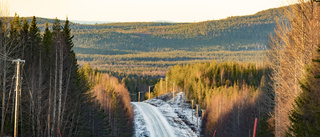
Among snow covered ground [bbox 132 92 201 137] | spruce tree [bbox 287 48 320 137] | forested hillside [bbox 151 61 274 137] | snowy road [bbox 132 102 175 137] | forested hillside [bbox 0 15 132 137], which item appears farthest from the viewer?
snow covered ground [bbox 132 92 201 137]

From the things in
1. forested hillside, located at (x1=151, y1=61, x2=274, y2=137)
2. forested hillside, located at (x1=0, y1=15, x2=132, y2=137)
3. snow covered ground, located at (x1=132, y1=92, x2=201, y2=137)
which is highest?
forested hillside, located at (x1=0, y1=15, x2=132, y2=137)

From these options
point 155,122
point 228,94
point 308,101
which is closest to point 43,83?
point 308,101

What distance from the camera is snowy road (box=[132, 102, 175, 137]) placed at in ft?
240

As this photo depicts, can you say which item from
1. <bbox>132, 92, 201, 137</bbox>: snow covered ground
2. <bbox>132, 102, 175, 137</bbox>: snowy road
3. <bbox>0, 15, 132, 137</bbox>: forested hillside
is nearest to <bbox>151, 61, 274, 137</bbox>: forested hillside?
<bbox>132, 92, 201, 137</bbox>: snow covered ground

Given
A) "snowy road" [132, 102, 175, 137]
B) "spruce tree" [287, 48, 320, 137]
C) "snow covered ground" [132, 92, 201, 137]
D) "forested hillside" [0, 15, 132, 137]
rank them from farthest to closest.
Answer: "snow covered ground" [132, 92, 201, 137] → "snowy road" [132, 102, 175, 137] → "forested hillside" [0, 15, 132, 137] → "spruce tree" [287, 48, 320, 137]

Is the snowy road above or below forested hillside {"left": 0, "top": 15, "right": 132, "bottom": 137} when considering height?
below

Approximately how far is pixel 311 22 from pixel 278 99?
923cm

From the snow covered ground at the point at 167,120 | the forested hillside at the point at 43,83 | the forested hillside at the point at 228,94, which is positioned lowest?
the snow covered ground at the point at 167,120

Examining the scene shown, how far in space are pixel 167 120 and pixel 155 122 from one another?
13.0 ft

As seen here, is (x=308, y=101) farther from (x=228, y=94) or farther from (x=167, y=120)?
(x=228, y=94)

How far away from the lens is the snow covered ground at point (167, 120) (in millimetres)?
74250

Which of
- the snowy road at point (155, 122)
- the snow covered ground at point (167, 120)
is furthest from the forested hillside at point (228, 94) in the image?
the snowy road at point (155, 122)

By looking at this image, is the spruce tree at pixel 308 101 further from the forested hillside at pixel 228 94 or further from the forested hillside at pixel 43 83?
the forested hillside at pixel 228 94

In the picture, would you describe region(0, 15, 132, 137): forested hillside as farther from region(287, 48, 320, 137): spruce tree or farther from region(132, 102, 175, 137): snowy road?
region(132, 102, 175, 137): snowy road
